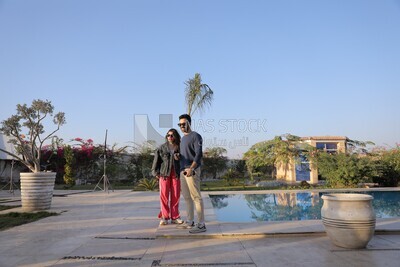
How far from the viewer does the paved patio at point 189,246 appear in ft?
Answer: 10.3

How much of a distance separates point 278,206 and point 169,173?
5.17 meters

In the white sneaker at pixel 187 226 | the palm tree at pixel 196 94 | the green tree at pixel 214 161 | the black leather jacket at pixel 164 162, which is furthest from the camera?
the green tree at pixel 214 161

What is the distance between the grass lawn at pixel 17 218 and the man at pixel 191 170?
3.03m

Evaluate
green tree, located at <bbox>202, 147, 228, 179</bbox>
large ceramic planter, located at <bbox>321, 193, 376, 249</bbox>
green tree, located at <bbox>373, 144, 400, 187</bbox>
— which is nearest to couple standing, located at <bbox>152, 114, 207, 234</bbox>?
large ceramic planter, located at <bbox>321, 193, 376, 249</bbox>

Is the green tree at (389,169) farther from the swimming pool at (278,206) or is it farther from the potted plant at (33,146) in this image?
the potted plant at (33,146)

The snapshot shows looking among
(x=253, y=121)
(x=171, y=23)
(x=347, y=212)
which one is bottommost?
(x=347, y=212)

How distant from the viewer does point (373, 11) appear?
29.8 ft

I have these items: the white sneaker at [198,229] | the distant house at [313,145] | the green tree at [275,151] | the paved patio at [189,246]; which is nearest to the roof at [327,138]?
the distant house at [313,145]

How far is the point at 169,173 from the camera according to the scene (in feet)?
17.4

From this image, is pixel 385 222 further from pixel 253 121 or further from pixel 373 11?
pixel 253 121

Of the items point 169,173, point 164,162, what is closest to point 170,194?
point 169,173

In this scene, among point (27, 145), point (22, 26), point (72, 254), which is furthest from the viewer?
point (22, 26)

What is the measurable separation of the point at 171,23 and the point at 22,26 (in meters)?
4.69

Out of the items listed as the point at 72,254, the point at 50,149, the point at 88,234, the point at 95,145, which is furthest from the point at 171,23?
the point at 50,149
